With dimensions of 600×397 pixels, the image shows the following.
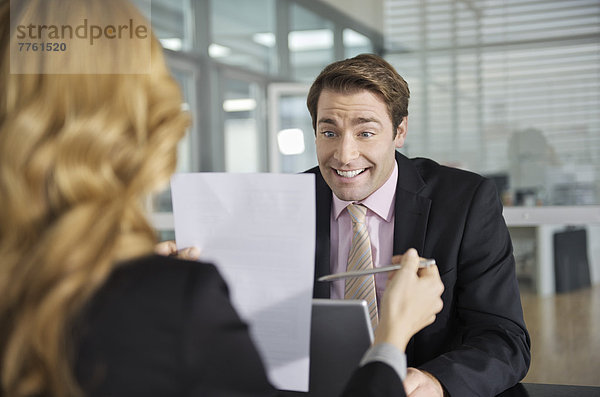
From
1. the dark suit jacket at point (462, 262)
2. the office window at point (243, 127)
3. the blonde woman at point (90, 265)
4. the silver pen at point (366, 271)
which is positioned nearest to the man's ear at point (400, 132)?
the dark suit jacket at point (462, 262)

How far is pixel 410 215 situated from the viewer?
154 cm

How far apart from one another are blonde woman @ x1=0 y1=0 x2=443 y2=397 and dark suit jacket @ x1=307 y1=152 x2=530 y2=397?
2.37 feet

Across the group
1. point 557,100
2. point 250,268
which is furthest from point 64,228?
point 557,100

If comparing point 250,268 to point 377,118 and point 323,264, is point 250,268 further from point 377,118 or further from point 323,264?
point 377,118

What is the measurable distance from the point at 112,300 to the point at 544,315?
12.8ft

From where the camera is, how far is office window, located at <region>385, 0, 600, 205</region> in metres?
4.91

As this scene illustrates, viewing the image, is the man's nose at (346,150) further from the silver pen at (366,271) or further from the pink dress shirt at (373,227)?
the silver pen at (366,271)

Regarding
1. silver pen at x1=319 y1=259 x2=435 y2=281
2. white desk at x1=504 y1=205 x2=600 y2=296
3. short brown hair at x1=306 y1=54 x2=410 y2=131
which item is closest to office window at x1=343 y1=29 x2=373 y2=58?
white desk at x1=504 y1=205 x2=600 y2=296

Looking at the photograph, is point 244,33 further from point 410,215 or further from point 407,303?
point 407,303

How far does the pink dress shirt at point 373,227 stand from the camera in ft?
5.18

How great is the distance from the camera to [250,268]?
0.98 metres

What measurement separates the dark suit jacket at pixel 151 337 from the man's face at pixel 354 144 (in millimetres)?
956

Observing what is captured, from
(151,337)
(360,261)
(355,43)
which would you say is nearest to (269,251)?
(151,337)

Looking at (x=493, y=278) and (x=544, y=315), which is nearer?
(x=493, y=278)
